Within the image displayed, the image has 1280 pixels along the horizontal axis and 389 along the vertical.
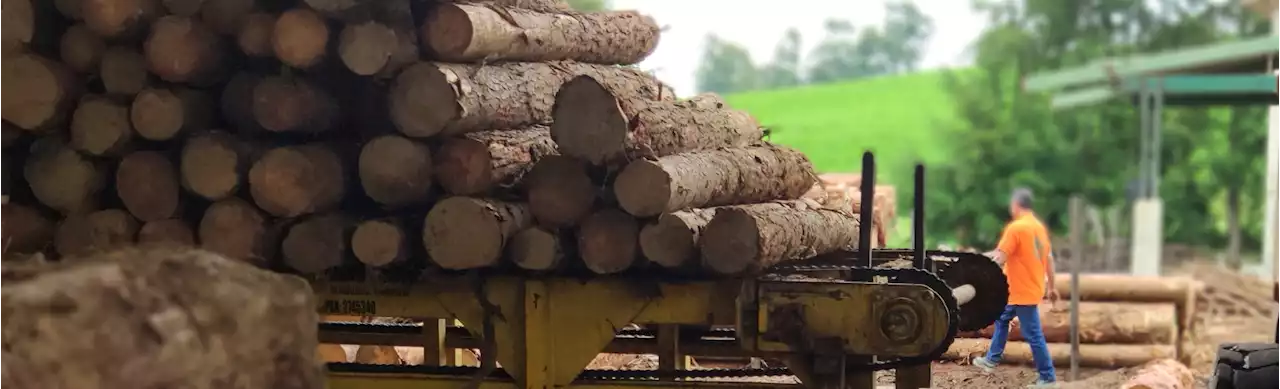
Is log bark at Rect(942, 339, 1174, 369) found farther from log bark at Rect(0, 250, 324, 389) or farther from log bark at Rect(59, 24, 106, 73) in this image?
log bark at Rect(59, 24, 106, 73)

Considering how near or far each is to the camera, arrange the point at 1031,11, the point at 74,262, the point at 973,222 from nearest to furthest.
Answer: the point at 74,262 → the point at 973,222 → the point at 1031,11

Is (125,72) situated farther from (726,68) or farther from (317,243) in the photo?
(726,68)

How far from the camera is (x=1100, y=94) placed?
19766 mm

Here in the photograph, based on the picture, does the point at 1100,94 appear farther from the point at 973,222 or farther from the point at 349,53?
the point at 349,53

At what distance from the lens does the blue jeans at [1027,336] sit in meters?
8.76

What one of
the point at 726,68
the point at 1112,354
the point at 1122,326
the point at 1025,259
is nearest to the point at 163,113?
the point at 1025,259

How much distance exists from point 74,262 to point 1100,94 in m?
17.9

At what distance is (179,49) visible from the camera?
4.92 metres

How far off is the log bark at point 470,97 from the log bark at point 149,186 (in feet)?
3.00

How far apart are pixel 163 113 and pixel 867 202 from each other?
260cm

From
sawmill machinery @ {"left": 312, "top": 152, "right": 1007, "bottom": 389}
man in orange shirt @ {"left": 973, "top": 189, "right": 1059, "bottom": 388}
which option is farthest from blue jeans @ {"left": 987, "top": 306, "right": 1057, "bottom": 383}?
sawmill machinery @ {"left": 312, "top": 152, "right": 1007, "bottom": 389}

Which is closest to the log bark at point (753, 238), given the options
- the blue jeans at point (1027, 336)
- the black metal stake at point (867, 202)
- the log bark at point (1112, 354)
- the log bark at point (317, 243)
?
the black metal stake at point (867, 202)

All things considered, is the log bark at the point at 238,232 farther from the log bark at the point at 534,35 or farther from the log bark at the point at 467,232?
the log bark at the point at 534,35

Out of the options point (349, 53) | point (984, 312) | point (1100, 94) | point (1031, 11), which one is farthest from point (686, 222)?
point (1031, 11)
